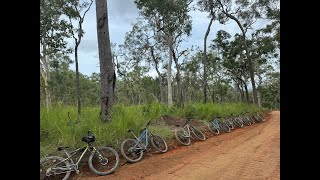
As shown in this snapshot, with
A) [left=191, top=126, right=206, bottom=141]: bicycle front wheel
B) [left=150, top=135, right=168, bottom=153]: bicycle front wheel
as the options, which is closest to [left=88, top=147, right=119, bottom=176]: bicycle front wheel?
[left=150, top=135, right=168, bottom=153]: bicycle front wheel

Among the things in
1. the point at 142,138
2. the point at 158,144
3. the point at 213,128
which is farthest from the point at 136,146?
the point at 213,128

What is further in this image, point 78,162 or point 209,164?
point 209,164

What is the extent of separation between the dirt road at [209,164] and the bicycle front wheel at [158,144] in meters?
0.16

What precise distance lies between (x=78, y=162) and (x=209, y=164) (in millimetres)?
2483

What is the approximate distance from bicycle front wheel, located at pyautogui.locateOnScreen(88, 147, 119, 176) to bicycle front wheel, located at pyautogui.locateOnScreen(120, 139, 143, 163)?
31cm

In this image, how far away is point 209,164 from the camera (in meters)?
5.54

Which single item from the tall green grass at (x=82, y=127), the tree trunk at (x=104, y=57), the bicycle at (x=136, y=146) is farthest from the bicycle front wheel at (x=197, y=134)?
the tree trunk at (x=104, y=57)

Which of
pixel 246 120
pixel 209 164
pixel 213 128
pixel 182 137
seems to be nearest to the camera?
pixel 209 164

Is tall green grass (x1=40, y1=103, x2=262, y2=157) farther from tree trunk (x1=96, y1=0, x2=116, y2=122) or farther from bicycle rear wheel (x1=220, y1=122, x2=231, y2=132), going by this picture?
bicycle rear wheel (x1=220, y1=122, x2=231, y2=132)

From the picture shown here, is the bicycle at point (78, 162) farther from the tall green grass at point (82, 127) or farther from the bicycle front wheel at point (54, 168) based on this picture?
the tall green grass at point (82, 127)

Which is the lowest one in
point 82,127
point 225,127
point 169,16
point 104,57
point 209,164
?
point 209,164

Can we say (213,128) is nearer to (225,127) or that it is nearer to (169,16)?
(225,127)

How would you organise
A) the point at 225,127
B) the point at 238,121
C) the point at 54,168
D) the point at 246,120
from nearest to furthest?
the point at 54,168 → the point at 225,127 → the point at 238,121 → the point at 246,120
